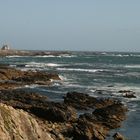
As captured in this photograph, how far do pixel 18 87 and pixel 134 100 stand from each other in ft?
47.7

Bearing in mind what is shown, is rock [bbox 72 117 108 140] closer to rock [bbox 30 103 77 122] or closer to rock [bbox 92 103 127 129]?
rock [bbox 30 103 77 122]

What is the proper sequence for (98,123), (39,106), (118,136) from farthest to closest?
(39,106) < (98,123) < (118,136)

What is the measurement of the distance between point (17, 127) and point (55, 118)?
13651 millimetres

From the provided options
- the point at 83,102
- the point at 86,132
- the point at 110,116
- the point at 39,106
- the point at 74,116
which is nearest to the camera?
the point at 86,132

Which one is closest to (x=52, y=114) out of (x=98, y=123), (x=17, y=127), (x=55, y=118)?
(x=55, y=118)

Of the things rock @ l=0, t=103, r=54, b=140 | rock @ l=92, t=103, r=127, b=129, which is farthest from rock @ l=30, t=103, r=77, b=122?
rock @ l=0, t=103, r=54, b=140

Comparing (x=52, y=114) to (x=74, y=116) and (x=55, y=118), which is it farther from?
(x=74, y=116)

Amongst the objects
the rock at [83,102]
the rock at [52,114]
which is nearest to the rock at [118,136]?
the rock at [52,114]

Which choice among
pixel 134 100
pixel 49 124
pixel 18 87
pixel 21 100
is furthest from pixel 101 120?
pixel 18 87

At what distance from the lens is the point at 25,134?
14.7 metres

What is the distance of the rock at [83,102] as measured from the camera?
37188 millimetres

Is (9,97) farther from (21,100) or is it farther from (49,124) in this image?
(49,124)

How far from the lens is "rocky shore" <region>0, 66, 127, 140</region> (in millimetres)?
14826

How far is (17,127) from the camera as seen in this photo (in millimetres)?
14609
